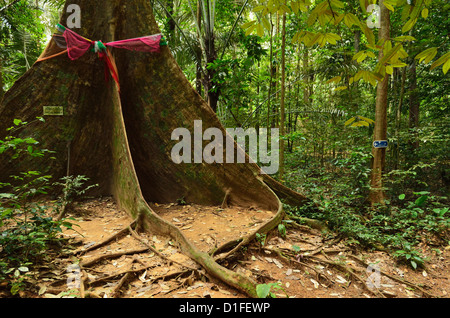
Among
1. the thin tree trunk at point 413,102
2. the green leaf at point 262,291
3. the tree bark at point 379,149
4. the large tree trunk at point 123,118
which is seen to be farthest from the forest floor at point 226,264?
the thin tree trunk at point 413,102

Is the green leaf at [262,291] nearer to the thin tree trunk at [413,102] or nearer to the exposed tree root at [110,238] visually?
the exposed tree root at [110,238]

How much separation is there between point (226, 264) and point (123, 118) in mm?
2866

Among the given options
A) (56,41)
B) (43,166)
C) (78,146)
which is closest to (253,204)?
(78,146)

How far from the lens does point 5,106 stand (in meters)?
3.67

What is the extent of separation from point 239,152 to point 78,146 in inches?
107

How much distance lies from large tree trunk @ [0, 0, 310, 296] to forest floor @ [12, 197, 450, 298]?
2.17ft

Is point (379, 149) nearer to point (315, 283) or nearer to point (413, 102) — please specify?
point (413, 102)

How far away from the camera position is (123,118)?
13.1ft

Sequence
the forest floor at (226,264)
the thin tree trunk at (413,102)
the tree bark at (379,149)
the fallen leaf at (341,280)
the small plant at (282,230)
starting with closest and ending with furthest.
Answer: the forest floor at (226,264) < the fallen leaf at (341,280) < the small plant at (282,230) < the tree bark at (379,149) < the thin tree trunk at (413,102)

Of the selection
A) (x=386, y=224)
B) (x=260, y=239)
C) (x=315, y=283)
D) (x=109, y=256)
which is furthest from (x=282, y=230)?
(x=109, y=256)

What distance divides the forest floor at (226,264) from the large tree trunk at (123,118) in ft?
2.17

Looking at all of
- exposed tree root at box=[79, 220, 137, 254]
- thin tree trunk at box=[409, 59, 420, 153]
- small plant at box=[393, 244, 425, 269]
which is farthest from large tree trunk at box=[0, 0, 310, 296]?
thin tree trunk at box=[409, 59, 420, 153]

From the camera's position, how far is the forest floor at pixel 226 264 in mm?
1941
